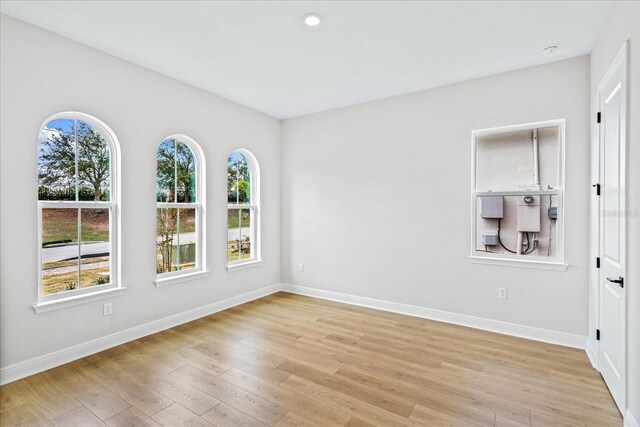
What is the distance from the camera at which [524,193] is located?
11.3 ft

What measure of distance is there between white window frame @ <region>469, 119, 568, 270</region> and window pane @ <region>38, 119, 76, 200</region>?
13.5 feet

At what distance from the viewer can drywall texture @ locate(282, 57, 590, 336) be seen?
10.4 ft

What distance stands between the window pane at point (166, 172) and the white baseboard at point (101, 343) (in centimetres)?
139

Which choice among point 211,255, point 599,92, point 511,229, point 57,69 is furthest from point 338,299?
point 57,69

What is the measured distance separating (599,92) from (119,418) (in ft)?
14.4

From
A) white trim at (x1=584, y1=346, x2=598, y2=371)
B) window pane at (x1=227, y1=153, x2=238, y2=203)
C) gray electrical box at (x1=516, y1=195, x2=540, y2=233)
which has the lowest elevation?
white trim at (x1=584, y1=346, x2=598, y2=371)

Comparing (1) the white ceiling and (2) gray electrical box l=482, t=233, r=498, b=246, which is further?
(2) gray electrical box l=482, t=233, r=498, b=246

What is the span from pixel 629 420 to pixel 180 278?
3.98 metres

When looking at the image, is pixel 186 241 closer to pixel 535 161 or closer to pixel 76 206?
pixel 76 206

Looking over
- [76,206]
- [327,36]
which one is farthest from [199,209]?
[327,36]

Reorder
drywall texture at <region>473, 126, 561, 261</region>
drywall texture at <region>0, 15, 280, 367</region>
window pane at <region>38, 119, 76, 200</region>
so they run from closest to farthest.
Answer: drywall texture at <region>0, 15, 280, 367</region> < window pane at <region>38, 119, 76, 200</region> < drywall texture at <region>473, 126, 561, 261</region>

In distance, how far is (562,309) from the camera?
3205 millimetres

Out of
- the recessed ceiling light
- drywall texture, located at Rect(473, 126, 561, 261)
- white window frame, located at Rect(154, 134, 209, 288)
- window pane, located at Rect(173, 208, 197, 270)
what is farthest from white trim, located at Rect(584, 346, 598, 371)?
window pane, located at Rect(173, 208, 197, 270)

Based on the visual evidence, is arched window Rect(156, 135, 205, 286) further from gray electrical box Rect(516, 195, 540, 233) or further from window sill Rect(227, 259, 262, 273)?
gray electrical box Rect(516, 195, 540, 233)
